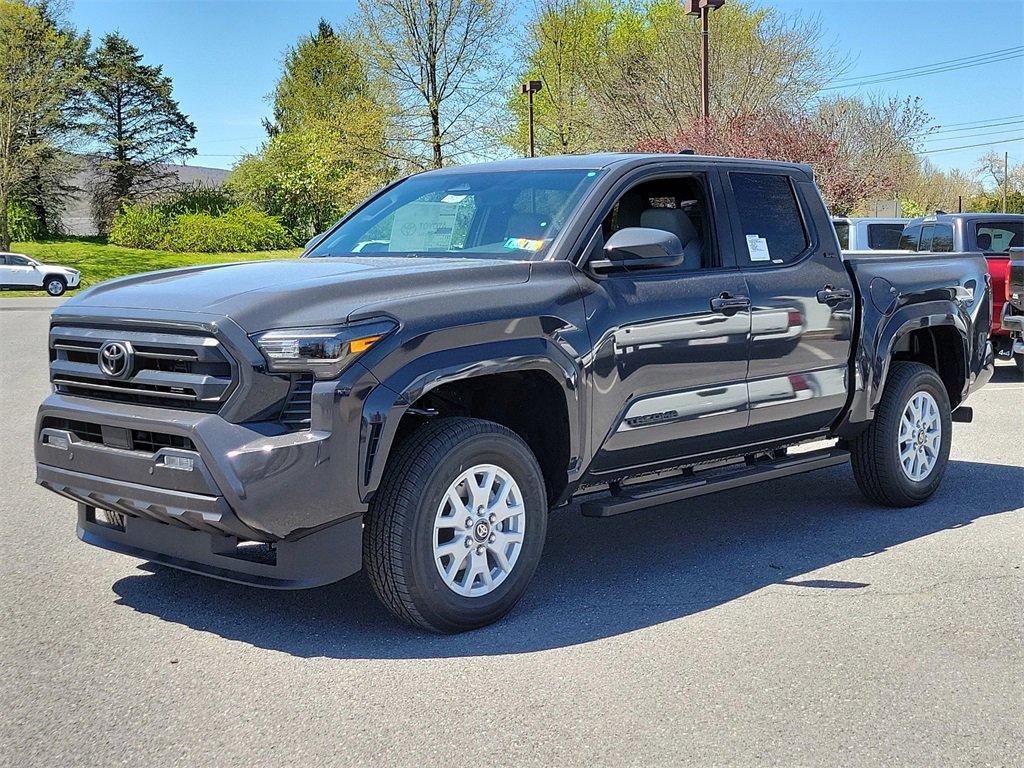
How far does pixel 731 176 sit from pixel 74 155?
55628mm

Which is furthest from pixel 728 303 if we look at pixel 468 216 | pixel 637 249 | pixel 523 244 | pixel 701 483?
pixel 468 216

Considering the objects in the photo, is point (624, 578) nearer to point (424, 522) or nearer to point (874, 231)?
point (424, 522)

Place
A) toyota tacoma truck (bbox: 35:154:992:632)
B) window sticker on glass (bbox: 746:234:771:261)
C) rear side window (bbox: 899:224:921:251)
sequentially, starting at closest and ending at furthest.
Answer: toyota tacoma truck (bbox: 35:154:992:632) < window sticker on glass (bbox: 746:234:771:261) < rear side window (bbox: 899:224:921:251)

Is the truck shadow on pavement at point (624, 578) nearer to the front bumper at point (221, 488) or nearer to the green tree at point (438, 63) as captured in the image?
the front bumper at point (221, 488)

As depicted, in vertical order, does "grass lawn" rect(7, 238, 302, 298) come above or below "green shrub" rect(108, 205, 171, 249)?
below

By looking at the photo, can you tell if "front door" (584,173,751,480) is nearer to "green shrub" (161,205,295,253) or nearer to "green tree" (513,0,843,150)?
"green tree" (513,0,843,150)

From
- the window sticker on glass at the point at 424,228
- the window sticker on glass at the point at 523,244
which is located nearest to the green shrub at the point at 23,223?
the window sticker on glass at the point at 424,228

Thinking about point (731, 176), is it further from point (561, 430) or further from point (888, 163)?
point (888, 163)

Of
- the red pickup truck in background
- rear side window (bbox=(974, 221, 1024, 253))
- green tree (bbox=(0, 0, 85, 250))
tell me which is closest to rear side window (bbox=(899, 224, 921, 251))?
the red pickup truck in background

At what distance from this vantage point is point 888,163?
43.1 m

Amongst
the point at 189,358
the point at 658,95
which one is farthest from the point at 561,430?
the point at 658,95

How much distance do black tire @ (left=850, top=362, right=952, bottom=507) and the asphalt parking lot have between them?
326 mm

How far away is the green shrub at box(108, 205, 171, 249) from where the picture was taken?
56250 mm

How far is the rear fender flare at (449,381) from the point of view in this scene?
4.43m
